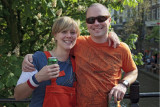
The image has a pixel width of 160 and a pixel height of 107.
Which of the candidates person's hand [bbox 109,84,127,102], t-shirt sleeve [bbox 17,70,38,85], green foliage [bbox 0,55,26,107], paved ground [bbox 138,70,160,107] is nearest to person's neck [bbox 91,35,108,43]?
person's hand [bbox 109,84,127,102]

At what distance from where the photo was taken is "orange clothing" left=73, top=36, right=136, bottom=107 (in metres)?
1.77

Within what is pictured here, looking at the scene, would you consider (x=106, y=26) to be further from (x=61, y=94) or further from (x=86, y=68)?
(x=61, y=94)

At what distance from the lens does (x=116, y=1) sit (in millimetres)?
5008

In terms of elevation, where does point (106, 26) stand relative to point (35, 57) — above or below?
above

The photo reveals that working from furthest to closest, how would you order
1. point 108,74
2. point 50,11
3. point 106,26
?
point 50,11
point 106,26
point 108,74

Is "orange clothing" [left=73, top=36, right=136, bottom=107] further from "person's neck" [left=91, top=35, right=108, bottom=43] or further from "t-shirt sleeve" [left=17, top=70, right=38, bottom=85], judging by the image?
"t-shirt sleeve" [left=17, top=70, right=38, bottom=85]

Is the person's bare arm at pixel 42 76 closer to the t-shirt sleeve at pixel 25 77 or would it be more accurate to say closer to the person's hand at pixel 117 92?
the t-shirt sleeve at pixel 25 77

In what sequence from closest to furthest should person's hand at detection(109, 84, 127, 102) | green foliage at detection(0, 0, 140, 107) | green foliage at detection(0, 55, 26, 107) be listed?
person's hand at detection(109, 84, 127, 102) → green foliage at detection(0, 55, 26, 107) → green foliage at detection(0, 0, 140, 107)

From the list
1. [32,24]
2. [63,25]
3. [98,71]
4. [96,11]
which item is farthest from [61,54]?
[32,24]

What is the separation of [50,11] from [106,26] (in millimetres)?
2405

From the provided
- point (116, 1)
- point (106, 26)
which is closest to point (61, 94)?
point (106, 26)

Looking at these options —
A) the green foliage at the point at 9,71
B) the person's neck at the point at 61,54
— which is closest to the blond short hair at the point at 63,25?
the person's neck at the point at 61,54

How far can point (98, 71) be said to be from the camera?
1782mm

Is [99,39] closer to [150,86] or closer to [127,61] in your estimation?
[127,61]
